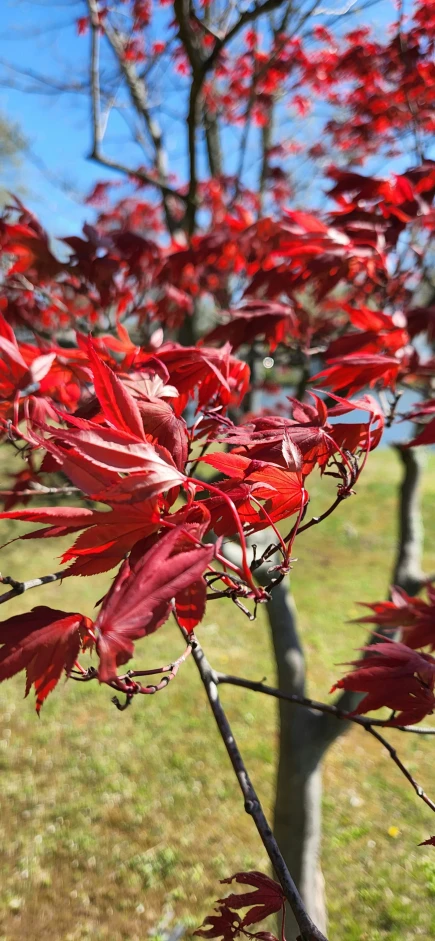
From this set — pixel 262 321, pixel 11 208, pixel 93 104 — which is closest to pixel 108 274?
pixel 11 208

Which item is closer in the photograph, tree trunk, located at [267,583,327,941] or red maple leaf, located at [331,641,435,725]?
red maple leaf, located at [331,641,435,725]

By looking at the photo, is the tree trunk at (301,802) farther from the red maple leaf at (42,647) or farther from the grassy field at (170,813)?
the red maple leaf at (42,647)

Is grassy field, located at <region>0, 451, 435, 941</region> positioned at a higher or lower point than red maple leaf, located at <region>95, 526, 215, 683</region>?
lower

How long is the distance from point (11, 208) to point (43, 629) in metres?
1.56

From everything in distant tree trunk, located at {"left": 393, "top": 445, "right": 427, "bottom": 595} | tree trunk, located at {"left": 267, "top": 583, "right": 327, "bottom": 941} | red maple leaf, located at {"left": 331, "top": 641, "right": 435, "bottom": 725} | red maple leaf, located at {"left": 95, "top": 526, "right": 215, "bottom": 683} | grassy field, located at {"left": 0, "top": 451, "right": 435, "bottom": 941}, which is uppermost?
red maple leaf, located at {"left": 95, "top": 526, "right": 215, "bottom": 683}

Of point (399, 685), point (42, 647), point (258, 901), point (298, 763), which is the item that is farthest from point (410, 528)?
point (42, 647)

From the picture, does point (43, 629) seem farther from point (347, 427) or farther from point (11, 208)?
point (11, 208)

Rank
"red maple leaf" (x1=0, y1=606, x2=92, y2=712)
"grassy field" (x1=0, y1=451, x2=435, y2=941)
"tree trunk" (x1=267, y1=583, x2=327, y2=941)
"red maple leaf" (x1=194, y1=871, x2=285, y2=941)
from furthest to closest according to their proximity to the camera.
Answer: "grassy field" (x1=0, y1=451, x2=435, y2=941) < "tree trunk" (x1=267, y1=583, x2=327, y2=941) < "red maple leaf" (x1=194, y1=871, x2=285, y2=941) < "red maple leaf" (x1=0, y1=606, x2=92, y2=712)

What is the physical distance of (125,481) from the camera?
0.54 metres

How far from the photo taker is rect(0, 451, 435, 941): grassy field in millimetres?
2229

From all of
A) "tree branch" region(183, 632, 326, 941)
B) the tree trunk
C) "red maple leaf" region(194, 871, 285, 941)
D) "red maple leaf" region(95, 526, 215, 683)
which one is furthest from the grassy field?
"red maple leaf" region(95, 526, 215, 683)

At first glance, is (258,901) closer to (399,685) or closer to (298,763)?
(399,685)

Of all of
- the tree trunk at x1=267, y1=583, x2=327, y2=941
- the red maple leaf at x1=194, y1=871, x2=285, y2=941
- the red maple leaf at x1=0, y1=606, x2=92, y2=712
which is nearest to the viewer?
the red maple leaf at x1=0, y1=606, x2=92, y2=712

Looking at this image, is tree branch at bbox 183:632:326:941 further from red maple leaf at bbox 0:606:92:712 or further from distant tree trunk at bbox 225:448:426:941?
distant tree trunk at bbox 225:448:426:941
